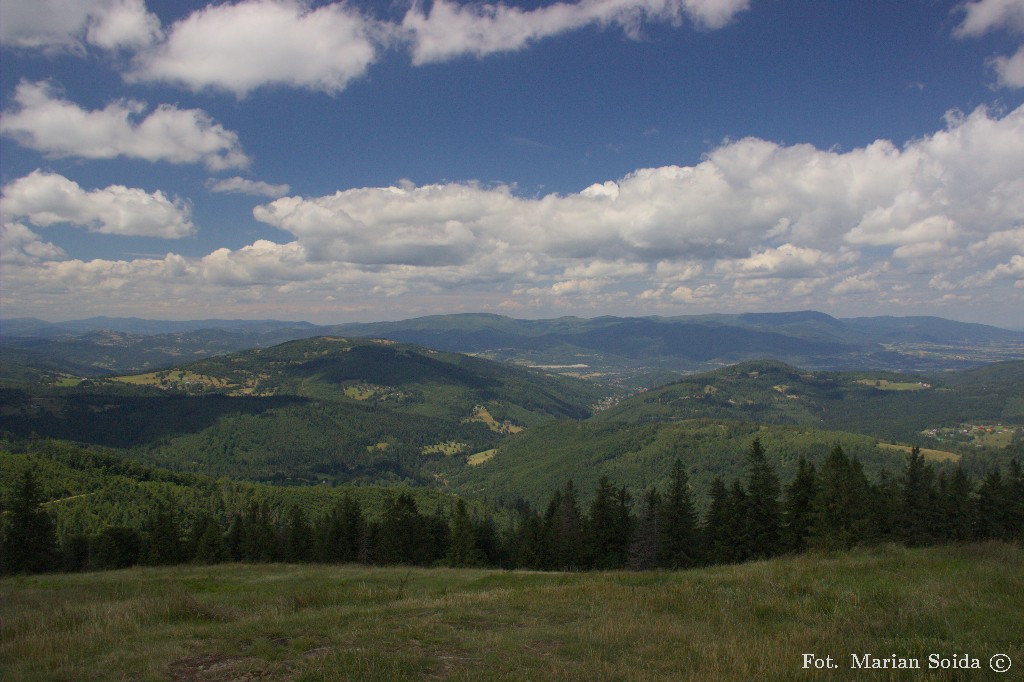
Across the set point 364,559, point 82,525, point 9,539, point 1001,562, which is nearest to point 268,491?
point 82,525

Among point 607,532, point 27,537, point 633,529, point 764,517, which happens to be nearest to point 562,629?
point 764,517

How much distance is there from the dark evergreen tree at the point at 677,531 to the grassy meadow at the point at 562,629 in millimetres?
29385

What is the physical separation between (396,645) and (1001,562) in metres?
17.9

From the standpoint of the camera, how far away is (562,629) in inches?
411

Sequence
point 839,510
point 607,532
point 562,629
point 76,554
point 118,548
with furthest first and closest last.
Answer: point 76,554 < point 118,548 < point 607,532 < point 839,510 < point 562,629

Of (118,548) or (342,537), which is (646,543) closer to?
(342,537)


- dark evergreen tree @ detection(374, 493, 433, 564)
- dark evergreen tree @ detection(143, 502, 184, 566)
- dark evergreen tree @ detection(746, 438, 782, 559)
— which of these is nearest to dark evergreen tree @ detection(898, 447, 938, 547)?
dark evergreen tree @ detection(746, 438, 782, 559)

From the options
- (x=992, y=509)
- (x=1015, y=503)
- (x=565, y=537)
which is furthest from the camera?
(x=565, y=537)

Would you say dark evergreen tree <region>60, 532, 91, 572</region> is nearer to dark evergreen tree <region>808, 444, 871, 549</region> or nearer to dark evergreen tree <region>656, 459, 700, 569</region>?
dark evergreen tree <region>656, 459, 700, 569</region>

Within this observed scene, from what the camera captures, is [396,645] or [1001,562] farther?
[1001,562]

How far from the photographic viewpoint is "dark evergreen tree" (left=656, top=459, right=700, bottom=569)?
43.0 m

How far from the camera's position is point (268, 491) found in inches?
6078

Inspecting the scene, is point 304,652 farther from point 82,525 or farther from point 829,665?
point 82,525

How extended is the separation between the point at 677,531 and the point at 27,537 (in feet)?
199
